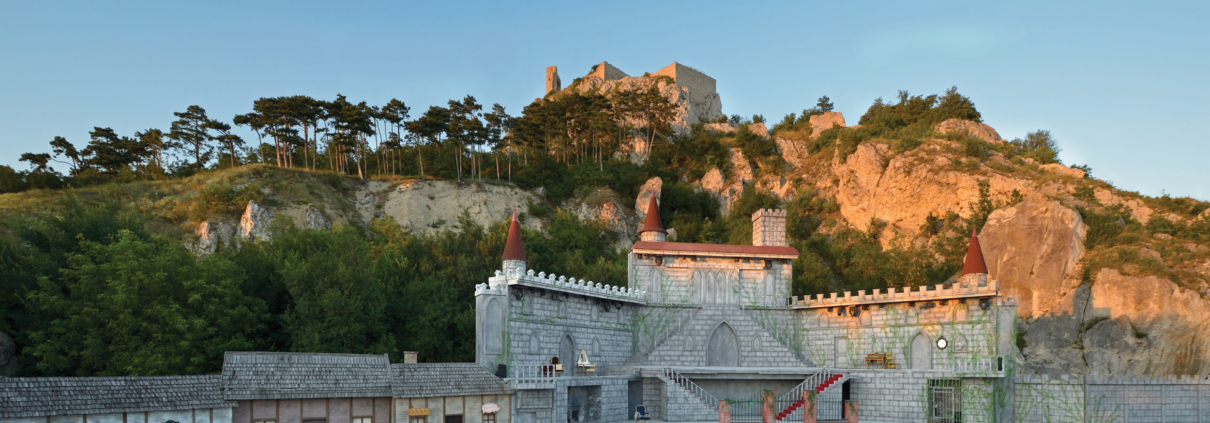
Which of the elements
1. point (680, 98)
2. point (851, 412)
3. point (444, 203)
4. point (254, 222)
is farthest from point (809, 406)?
point (680, 98)

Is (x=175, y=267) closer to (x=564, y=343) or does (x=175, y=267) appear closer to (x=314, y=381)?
(x=314, y=381)

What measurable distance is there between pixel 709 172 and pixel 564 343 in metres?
40.3

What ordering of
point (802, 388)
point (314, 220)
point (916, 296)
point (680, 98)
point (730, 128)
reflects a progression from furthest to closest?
point (680, 98) < point (730, 128) < point (314, 220) < point (916, 296) < point (802, 388)

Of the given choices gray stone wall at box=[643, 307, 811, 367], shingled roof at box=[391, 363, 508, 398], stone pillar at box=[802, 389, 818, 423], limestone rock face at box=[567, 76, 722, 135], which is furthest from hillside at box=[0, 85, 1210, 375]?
stone pillar at box=[802, 389, 818, 423]

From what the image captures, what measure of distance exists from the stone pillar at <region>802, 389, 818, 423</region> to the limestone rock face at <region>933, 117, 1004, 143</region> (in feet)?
134

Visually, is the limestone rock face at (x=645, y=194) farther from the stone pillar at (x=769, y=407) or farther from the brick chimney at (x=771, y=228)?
the stone pillar at (x=769, y=407)

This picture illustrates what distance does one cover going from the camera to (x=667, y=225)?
205 feet

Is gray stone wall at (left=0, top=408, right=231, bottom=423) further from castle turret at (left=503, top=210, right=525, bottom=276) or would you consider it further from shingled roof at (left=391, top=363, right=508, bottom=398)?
castle turret at (left=503, top=210, right=525, bottom=276)

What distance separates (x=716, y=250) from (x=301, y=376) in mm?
21346

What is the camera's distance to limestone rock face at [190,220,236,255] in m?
50.0

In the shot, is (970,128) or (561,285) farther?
(970,128)

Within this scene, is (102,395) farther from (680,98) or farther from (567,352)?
(680,98)

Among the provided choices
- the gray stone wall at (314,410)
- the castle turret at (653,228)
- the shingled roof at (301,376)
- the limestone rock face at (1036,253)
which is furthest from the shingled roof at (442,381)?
the limestone rock face at (1036,253)

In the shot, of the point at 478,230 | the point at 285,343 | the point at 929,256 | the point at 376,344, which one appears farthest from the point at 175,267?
the point at 929,256
